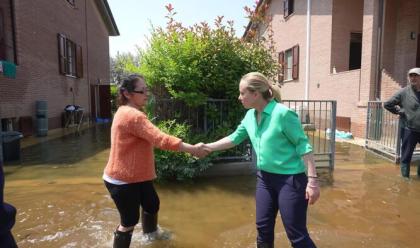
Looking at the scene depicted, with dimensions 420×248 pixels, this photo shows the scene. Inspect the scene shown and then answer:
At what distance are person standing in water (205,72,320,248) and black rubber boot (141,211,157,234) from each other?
1.29m

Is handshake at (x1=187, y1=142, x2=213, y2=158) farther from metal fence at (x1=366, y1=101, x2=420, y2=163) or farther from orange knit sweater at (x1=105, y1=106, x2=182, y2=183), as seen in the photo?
metal fence at (x1=366, y1=101, x2=420, y2=163)

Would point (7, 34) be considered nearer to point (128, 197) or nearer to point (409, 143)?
point (128, 197)

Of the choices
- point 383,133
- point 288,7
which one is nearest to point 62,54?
point 288,7

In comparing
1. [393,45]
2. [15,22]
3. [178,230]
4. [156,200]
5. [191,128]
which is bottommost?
[178,230]

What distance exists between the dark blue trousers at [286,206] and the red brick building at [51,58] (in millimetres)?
9176

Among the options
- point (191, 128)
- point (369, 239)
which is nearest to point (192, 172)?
point (191, 128)

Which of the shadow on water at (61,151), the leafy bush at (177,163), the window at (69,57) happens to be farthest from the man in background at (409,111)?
the window at (69,57)

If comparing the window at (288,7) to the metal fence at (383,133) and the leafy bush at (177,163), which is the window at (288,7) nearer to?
the metal fence at (383,133)

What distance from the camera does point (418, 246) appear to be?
3.59m

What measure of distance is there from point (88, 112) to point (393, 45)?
1624 centimetres

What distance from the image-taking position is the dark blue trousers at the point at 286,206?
256 cm

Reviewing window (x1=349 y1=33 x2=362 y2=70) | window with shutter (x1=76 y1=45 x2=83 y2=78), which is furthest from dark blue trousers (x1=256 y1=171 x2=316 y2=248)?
window with shutter (x1=76 y1=45 x2=83 y2=78)

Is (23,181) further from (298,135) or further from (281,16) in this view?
(281,16)

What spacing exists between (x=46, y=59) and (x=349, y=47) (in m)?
12.3
